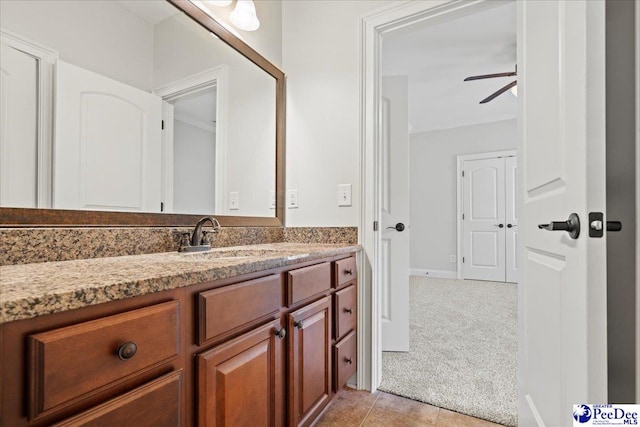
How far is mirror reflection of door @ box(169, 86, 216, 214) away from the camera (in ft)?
4.70

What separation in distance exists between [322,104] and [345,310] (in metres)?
1.20

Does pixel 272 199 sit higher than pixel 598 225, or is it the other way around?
pixel 272 199

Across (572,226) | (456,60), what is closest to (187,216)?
(572,226)

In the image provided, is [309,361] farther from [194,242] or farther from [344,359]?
[194,242]

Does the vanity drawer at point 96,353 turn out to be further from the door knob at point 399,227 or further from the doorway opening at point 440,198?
the door knob at point 399,227

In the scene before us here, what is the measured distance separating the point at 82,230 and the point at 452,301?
11.7 feet

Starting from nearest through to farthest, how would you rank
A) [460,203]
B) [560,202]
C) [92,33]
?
[560,202], [92,33], [460,203]

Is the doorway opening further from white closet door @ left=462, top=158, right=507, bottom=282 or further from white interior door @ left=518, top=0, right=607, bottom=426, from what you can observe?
white interior door @ left=518, top=0, right=607, bottom=426

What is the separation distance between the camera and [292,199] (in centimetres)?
203

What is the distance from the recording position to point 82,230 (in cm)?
104

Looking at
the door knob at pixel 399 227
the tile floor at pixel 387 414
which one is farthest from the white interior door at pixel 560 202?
the door knob at pixel 399 227

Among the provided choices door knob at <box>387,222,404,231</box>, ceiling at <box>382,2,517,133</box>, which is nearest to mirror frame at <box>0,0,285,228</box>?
ceiling at <box>382,2,517,133</box>

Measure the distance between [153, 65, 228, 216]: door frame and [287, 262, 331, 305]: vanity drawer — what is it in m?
0.65

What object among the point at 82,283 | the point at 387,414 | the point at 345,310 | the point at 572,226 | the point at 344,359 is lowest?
the point at 387,414
